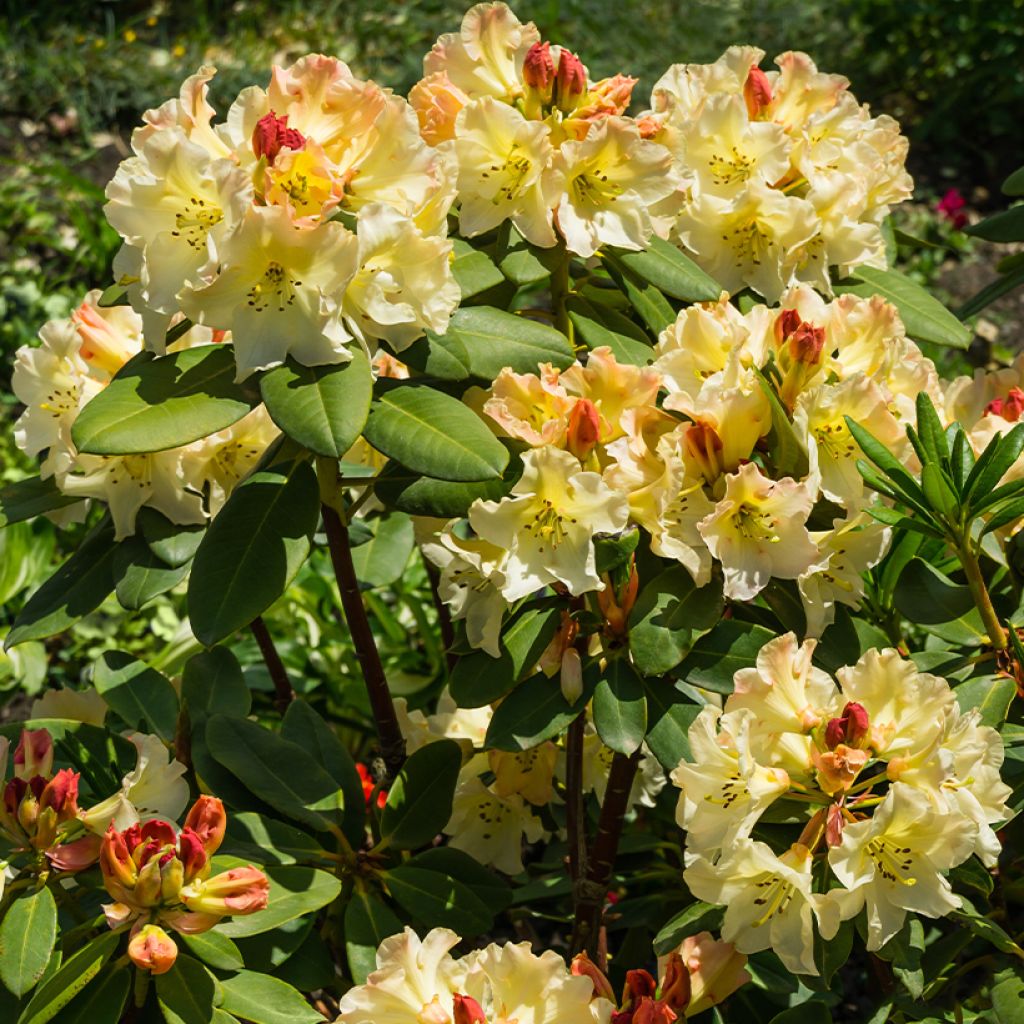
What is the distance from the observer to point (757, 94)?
1.65 meters

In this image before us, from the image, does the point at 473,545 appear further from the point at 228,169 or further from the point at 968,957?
the point at 968,957

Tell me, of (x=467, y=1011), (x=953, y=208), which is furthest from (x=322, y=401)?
(x=953, y=208)

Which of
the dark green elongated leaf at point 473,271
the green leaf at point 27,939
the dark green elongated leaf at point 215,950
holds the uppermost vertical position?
the dark green elongated leaf at point 473,271

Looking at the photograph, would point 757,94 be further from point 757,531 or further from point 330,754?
point 330,754

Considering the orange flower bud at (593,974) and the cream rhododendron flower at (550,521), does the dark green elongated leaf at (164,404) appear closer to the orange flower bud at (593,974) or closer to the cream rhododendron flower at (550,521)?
the cream rhododendron flower at (550,521)

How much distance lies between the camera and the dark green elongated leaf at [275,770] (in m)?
1.55

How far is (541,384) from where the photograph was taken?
1310 millimetres

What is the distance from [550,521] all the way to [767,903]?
1.29ft

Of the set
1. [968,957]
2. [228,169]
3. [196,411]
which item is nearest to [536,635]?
[196,411]

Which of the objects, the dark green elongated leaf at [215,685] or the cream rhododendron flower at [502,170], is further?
the dark green elongated leaf at [215,685]

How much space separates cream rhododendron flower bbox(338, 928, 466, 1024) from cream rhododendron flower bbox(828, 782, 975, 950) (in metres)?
0.34

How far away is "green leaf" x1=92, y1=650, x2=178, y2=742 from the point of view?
5.65 feet

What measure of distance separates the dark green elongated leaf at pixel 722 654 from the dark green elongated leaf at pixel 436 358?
1.18 ft

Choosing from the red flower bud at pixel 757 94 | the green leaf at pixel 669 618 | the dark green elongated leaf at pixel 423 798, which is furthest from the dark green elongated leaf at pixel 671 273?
the dark green elongated leaf at pixel 423 798
